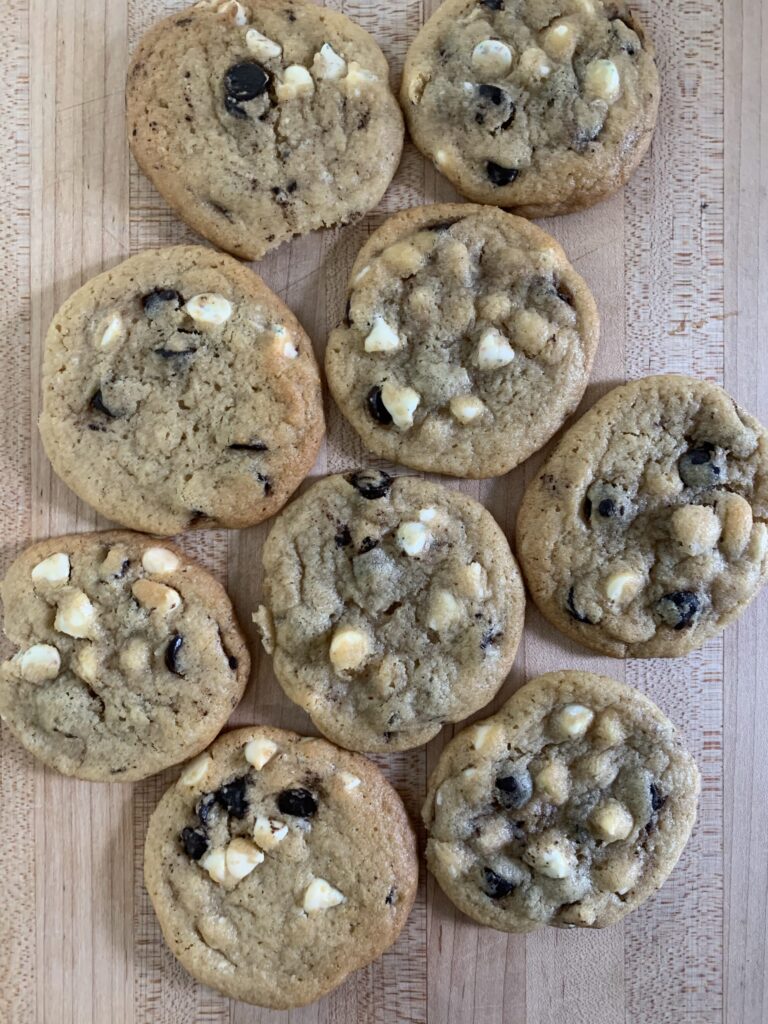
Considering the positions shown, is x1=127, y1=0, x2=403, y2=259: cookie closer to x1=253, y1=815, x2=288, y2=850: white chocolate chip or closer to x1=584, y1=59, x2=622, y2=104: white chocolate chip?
x1=584, y1=59, x2=622, y2=104: white chocolate chip

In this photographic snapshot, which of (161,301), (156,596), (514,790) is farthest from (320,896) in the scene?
(161,301)

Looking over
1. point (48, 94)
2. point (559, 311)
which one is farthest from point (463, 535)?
point (48, 94)

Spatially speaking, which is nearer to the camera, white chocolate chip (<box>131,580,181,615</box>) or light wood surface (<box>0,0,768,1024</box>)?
white chocolate chip (<box>131,580,181,615</box>)

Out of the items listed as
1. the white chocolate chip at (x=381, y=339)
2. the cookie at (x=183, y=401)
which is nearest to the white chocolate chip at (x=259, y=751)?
the cookie at (x=183, y=401)

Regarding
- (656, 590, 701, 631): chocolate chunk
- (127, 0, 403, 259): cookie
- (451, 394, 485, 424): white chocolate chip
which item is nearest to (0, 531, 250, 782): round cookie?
(451, 394, 485, 424): white chocolate chip

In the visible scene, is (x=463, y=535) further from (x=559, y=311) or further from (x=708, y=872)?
(x=708, y=872)
